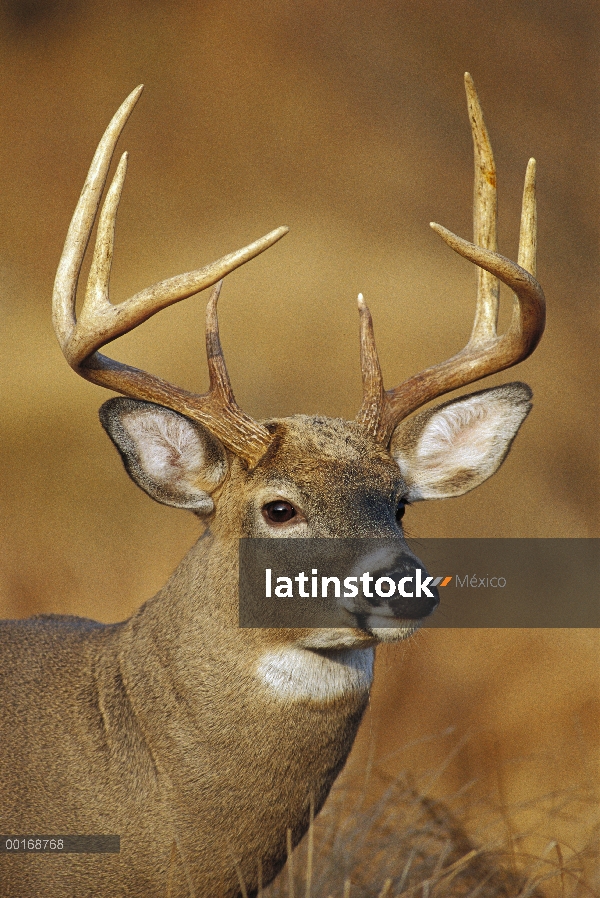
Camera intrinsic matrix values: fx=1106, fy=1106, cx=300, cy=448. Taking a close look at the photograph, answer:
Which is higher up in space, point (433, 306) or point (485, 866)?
point (433, 306)

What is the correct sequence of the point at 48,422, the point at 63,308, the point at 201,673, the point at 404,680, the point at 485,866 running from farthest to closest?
1. the point at 48,422
2. the point at 404,680
3. the point at 485,866
4. the point at 63,308
5. the point at 201,673

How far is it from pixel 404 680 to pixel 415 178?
3.46 meters

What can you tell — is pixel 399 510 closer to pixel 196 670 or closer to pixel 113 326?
pixel 196 670

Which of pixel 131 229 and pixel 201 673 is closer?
pixel 201 673

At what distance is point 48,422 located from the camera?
24.2ft

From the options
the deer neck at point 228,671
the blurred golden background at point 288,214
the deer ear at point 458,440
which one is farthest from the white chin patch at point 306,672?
the blurred golden background at point 288,214

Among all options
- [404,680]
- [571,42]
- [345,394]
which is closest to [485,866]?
[404,680]

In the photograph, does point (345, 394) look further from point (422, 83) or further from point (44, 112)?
point (44, 112)

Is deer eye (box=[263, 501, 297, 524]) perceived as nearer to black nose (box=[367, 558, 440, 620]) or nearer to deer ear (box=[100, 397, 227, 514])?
deer ear (box=[100, 397, 227, 514])

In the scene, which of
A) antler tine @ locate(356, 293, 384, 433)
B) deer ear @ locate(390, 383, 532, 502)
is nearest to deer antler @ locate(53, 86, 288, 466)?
antler tine @ locate(356, 293, 384, 433)

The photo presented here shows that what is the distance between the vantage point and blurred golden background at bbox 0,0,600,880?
726 centimetres

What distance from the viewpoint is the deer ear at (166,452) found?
9.87 ft

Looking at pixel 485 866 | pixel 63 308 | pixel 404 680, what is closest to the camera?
pixel 63 308

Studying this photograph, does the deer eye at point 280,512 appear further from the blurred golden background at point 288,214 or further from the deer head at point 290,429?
the blurred golden background at point 288,214
